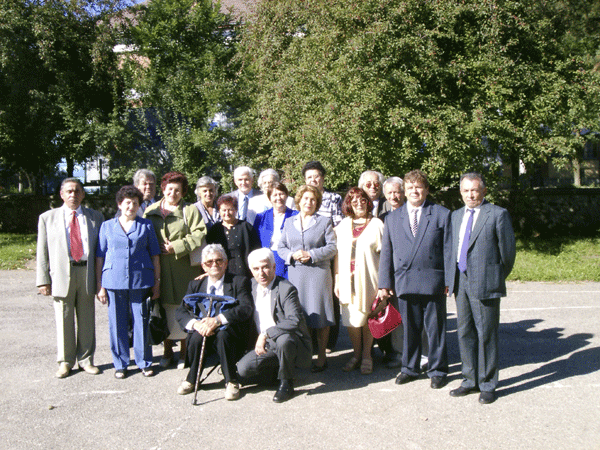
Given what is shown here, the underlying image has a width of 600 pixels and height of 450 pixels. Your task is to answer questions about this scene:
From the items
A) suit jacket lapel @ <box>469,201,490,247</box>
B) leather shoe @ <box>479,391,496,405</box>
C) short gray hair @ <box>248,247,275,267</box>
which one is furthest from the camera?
short gray hair @ <box>248,247,275,267</box>

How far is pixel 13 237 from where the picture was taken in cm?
1825

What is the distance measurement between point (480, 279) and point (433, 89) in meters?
8.78

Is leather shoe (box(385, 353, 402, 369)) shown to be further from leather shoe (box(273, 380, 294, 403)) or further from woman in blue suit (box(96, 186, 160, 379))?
woman in blue suit (box(96, 186, 160, 379))

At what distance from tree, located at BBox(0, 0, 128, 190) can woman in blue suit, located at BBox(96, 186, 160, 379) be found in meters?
11.9

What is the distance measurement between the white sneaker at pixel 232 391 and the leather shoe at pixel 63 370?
1.78 meters

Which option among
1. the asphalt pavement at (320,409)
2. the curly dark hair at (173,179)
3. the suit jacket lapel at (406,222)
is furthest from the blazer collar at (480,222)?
the curly dark hair at (173,179)

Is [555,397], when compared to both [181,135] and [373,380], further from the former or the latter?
[181,135]

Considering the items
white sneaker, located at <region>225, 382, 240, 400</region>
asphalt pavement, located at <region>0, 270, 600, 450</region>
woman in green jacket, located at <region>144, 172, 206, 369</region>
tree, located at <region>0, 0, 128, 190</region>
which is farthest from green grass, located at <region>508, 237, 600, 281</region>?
tree, located at <region>0, 0, 128, 190</region>

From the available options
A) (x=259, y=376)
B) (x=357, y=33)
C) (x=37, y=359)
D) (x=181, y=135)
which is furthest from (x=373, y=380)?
(x=181, y=135)

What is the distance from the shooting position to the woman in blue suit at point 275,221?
6090mm

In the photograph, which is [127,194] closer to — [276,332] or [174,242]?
[174,242]

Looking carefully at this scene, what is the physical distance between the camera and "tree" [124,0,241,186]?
1672cm

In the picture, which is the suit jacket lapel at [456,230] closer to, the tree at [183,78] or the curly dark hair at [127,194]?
the curly dark hair at [127,194]

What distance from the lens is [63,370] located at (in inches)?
219
